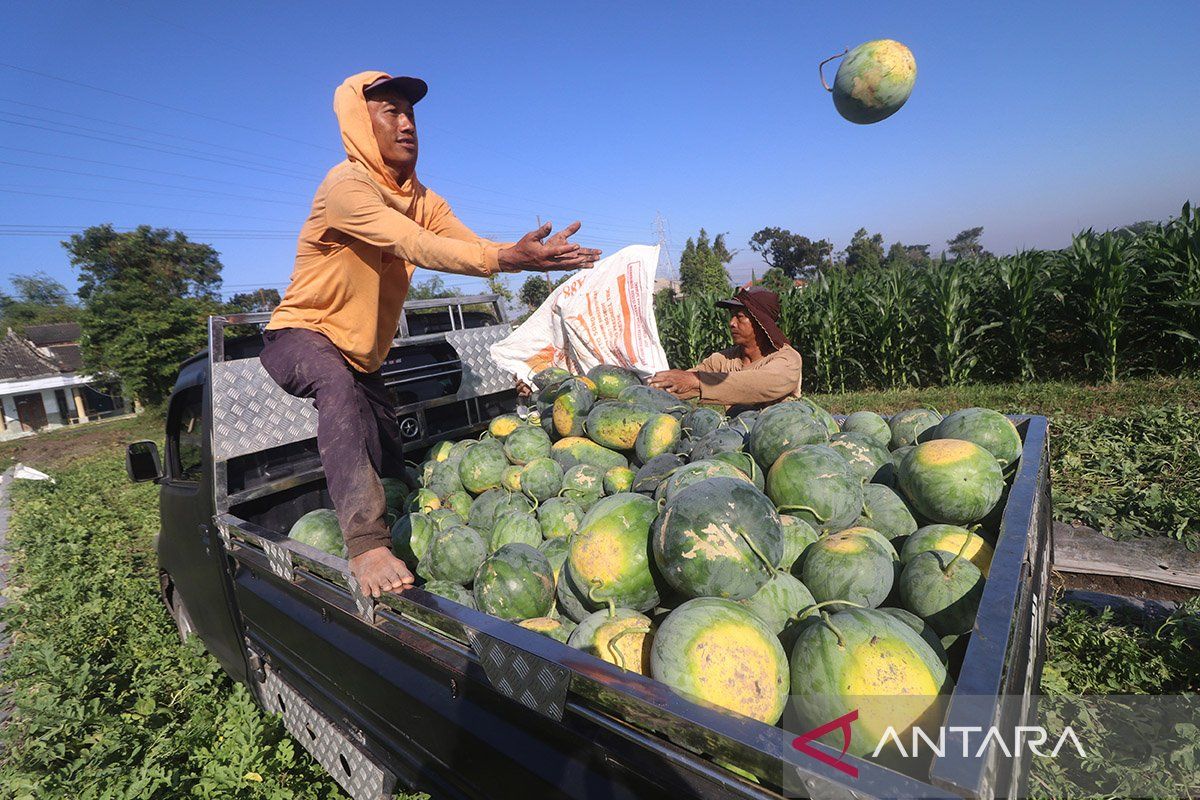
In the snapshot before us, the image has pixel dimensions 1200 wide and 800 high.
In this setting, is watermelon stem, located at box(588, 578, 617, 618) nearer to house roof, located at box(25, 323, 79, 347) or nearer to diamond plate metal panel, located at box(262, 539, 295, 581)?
diamond plate metal panel, located at box(262, 539, 295, 581)

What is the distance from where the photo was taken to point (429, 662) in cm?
169

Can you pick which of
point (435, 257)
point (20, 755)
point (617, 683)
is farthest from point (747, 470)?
point (20, 755)

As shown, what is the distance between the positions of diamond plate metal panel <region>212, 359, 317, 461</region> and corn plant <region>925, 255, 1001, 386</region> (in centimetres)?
1015

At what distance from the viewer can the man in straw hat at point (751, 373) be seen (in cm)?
406

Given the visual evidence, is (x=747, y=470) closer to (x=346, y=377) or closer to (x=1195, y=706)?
(x=346, y=377)

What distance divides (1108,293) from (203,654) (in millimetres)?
11462

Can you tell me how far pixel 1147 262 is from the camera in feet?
27.5

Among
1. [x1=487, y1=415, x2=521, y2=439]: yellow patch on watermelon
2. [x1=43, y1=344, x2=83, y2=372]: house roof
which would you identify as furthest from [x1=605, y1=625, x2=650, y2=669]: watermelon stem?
[x1=43, y1=344, x2=83, y2=372]: house roof

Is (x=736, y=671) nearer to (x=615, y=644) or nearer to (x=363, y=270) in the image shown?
(x=615, y=644)

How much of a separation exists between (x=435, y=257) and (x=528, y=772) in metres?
1.74

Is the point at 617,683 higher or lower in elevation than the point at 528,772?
higher

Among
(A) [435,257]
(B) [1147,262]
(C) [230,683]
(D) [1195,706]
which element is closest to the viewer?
(A) [435,257]

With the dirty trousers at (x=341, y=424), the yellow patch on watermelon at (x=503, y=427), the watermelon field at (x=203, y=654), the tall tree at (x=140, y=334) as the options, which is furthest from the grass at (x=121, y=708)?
the tall tree at (x=140, y=334)

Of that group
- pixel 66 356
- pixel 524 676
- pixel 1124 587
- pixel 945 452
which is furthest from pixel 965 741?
pixel 66 356
